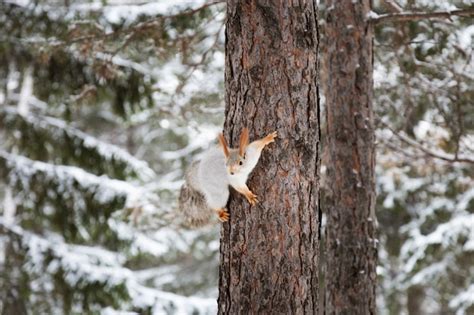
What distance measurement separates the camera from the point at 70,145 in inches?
289

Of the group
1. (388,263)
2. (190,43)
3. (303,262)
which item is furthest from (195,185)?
(388,263)

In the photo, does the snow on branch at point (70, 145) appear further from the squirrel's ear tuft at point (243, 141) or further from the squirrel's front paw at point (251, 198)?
the squirrel's ear tuft at point (243, 141)

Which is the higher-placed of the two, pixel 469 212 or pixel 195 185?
pixel 195 185

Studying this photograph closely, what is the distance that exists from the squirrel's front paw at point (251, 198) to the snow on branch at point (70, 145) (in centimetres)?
471

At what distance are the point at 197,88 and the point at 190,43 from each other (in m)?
1.51

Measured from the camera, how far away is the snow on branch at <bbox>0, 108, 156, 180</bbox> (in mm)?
7207

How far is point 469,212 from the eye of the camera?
26.9 ft

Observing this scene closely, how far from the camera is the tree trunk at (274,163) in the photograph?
2.76 m

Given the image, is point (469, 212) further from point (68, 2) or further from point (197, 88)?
point (68, 2)

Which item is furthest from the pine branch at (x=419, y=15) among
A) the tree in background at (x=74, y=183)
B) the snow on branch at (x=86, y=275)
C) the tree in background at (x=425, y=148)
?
the snow on branch at (x=86, y=275)

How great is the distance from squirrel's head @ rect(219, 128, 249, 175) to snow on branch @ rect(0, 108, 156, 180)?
478cm

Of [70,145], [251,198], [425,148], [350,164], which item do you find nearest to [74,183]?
[70,145]

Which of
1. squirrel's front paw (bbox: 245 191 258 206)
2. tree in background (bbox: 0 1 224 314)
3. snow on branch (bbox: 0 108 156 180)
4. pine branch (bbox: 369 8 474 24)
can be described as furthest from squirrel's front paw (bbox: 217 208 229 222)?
snow on branch (bbox: 0 108 156 180)

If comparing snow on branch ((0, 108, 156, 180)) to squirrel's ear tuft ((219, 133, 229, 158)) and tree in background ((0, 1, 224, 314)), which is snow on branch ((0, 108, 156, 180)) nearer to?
tree in background ((0, 1, 224, 314))
